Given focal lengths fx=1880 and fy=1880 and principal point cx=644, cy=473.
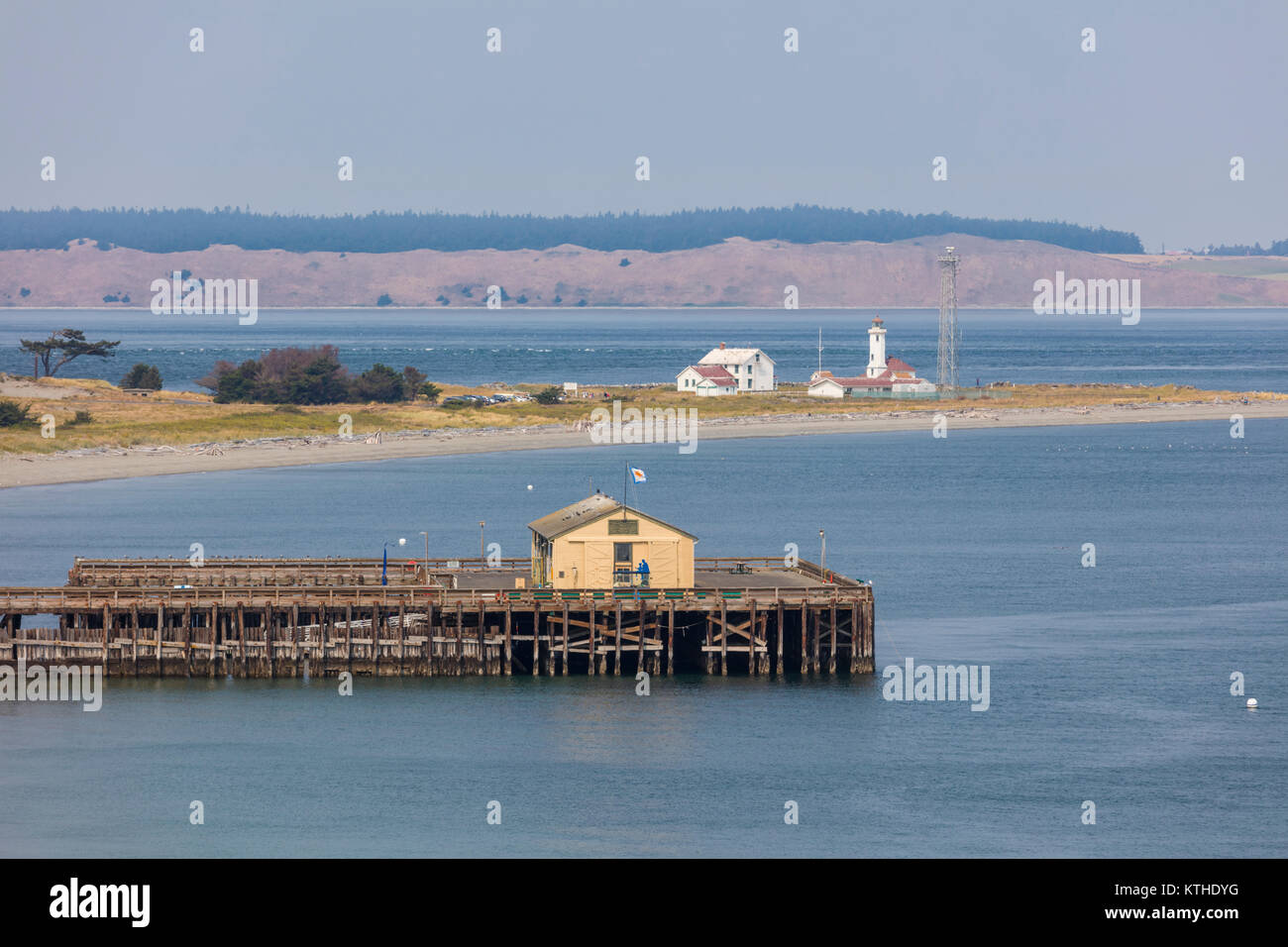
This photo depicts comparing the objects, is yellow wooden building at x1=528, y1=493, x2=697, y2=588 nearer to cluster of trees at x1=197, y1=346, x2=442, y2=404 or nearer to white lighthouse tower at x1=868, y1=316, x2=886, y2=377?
cluster of trees at x1=197, y1=346, x2=442, y2=404

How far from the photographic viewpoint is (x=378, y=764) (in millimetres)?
46781

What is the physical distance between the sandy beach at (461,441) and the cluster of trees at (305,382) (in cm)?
1576

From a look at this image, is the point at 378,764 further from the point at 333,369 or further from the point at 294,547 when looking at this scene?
the point at 333,369

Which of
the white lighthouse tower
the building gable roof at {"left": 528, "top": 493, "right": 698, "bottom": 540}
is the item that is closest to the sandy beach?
the white lighthouse tower

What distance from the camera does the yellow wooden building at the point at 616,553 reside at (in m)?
55.8

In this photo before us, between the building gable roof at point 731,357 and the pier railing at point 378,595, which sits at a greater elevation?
the building gable roof at point 731,357

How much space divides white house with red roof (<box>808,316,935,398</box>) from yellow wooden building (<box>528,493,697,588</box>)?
407ft

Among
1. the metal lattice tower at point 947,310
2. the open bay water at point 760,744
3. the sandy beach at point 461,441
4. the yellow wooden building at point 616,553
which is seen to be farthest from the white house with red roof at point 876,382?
the yellow wooden building at point 616,553

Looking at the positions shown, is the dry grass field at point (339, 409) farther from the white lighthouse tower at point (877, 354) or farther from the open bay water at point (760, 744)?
the open bay water at point (760, 744)

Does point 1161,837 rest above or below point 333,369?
below

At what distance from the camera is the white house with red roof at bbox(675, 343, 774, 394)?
6978 inches
